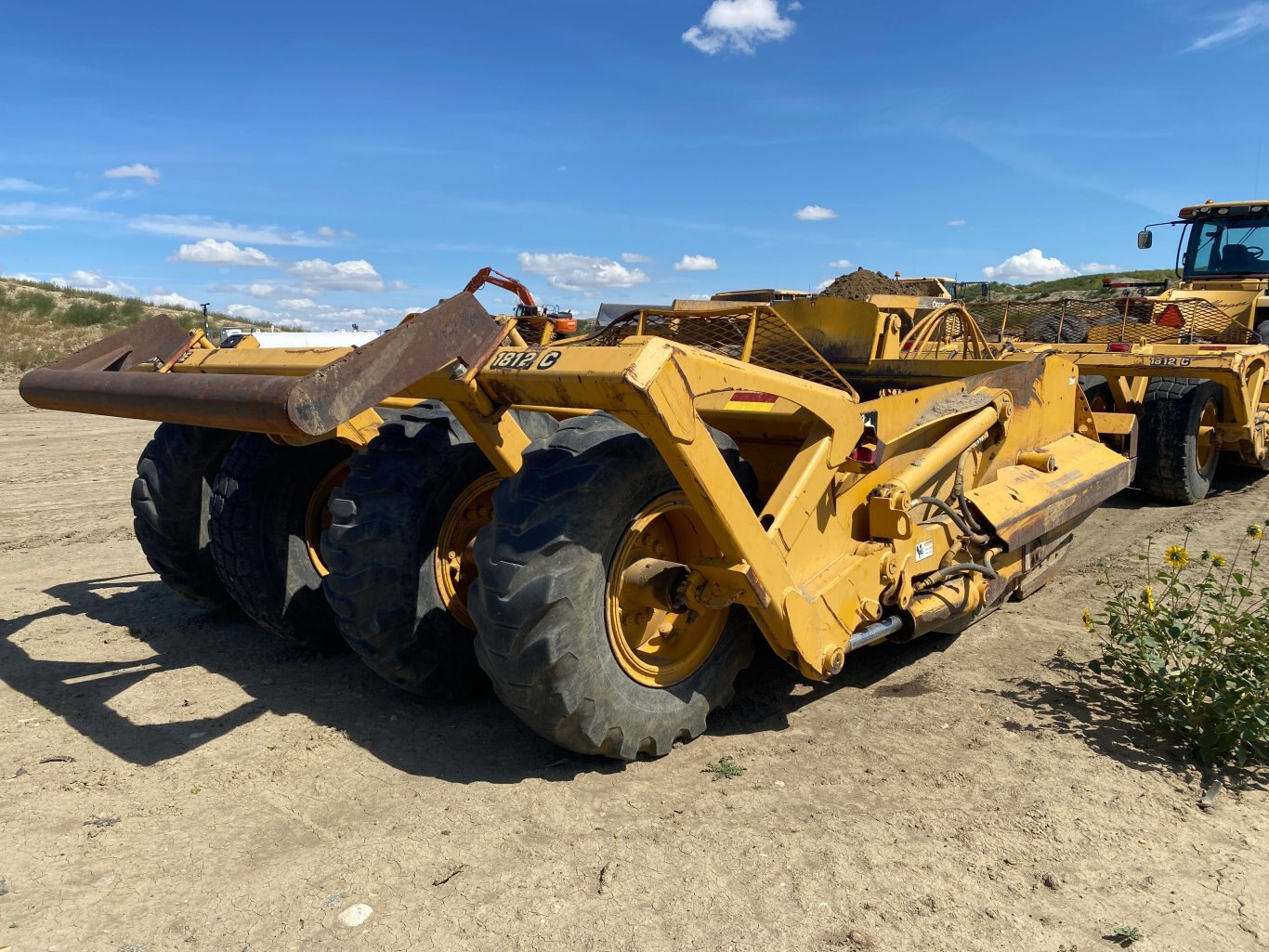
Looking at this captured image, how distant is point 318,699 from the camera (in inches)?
173

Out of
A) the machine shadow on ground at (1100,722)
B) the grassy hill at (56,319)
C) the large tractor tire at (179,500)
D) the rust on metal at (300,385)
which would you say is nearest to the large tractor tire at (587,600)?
the rust on metal at (300,385)

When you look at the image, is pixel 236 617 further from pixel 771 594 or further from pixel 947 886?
pixel 947 886

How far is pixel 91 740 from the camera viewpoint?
12.9ft

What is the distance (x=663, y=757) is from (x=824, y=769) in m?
0.62

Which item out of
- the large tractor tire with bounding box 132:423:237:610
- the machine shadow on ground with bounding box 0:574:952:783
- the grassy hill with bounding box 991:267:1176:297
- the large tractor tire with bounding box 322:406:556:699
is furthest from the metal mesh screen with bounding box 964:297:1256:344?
the grassy hill with bounding box 991:267:1176:297

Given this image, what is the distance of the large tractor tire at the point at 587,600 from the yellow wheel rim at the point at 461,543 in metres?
0.85

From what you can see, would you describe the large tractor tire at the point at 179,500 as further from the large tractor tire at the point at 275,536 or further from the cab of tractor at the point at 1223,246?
the cab of tractor at the point at 1223,246

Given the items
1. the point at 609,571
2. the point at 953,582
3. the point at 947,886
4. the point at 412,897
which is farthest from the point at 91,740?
the point at 953,582

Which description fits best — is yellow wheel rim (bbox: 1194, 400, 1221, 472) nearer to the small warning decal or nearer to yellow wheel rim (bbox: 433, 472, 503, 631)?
the small warning decal

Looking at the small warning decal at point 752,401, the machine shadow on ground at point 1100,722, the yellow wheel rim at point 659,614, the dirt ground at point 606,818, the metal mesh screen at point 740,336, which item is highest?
the metal mesh screen at point 740,336

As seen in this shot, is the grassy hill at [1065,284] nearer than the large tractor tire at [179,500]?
No

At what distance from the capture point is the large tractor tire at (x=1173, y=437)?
822 centimetres

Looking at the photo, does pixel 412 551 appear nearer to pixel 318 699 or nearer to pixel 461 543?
pixel 461 543

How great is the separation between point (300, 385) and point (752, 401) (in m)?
1.61
